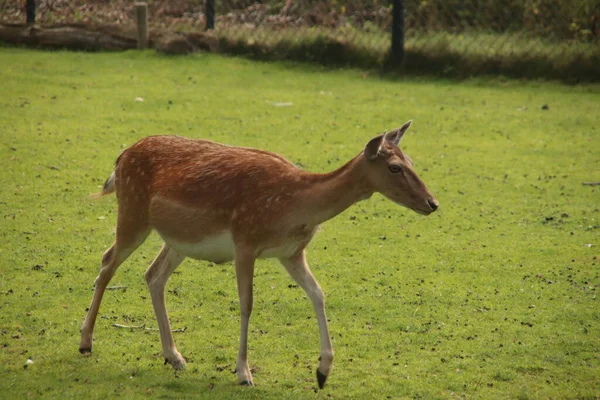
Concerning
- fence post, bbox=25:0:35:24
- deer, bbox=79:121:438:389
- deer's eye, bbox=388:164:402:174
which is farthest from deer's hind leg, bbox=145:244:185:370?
fence post, bbox=25:0:35:24

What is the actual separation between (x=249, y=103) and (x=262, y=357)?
8.16 meters

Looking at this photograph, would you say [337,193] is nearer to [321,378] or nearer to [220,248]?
[220,248]

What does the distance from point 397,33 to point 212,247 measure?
10956 millimetres

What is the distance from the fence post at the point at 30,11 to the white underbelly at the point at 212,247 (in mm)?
11935

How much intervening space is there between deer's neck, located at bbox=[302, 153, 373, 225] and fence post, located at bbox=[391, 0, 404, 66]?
427 inches

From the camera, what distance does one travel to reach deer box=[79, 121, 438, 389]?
261 inches

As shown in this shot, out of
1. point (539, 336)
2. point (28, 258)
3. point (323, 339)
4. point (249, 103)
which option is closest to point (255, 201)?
point (323, 339)

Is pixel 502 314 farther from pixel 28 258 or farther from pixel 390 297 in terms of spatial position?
pixel 28 258

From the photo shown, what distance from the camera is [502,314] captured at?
26.9 feet

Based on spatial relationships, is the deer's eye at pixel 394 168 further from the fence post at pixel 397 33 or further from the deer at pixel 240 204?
the fence post at pixel 397 33

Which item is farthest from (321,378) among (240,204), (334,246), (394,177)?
(334,246)

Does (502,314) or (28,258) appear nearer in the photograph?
(502,314)

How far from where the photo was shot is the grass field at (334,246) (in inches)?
276

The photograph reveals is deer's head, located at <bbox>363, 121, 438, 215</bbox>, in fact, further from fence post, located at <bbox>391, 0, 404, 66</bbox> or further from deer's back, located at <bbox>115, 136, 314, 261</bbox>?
fence post, located at <bbox>391, 0, 404, 66</bbox>
